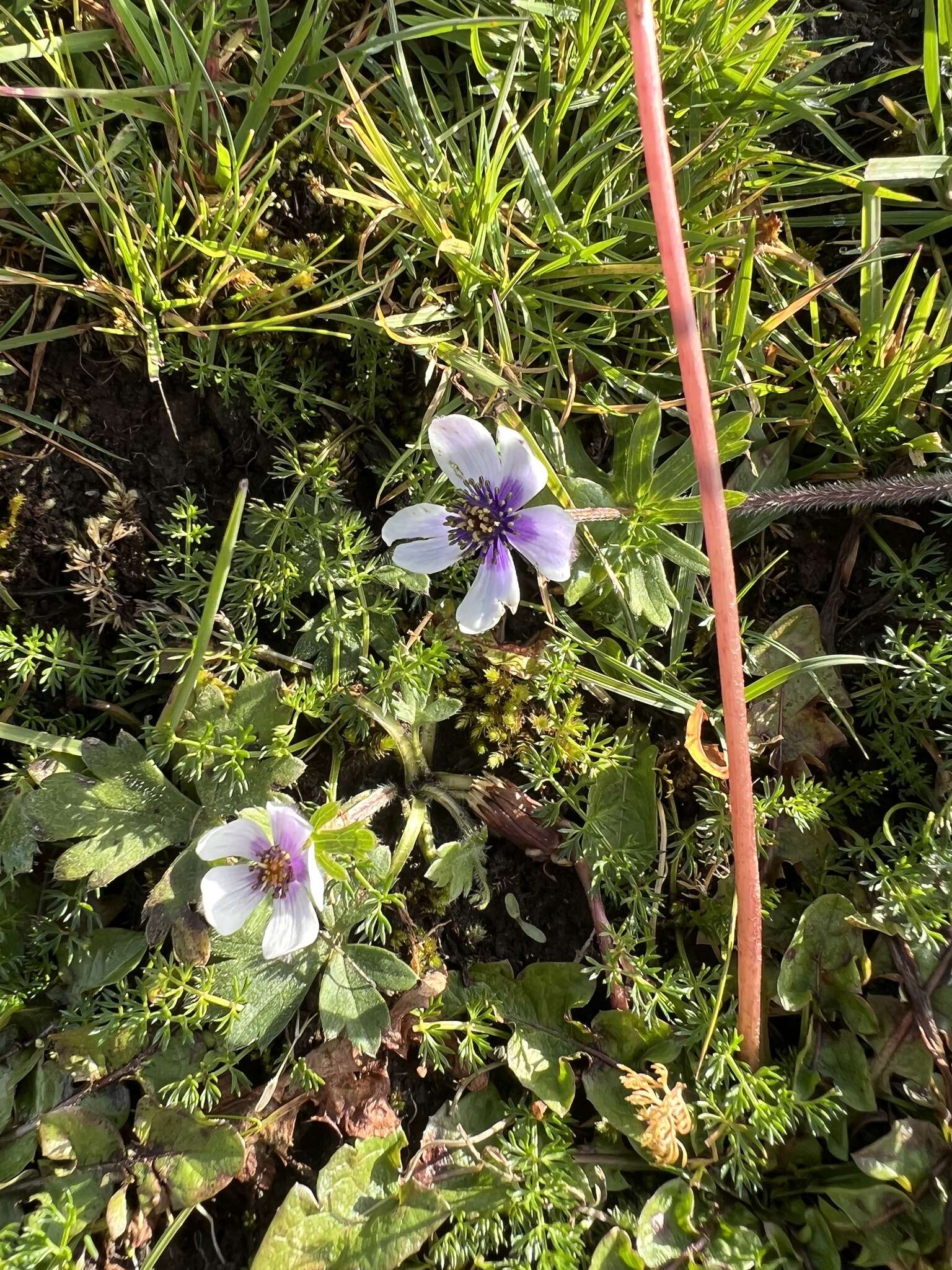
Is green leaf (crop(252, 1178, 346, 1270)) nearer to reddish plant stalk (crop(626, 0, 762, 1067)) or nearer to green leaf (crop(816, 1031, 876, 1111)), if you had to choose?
reddish plant stalk (crop(626, 0, 762, 1067))

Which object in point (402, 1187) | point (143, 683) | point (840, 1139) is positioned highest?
point (143, 683)

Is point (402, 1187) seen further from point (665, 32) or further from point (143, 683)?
point (665, 32)

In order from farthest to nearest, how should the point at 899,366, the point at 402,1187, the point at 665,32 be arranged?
the point at 899,366 < the point at 665,32 < the point at 402,1187

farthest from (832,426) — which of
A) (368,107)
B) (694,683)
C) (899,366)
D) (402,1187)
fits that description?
(402,1187)

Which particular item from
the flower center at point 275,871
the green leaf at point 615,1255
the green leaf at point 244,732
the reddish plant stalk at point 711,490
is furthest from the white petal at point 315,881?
the green leaf at point 615,1255

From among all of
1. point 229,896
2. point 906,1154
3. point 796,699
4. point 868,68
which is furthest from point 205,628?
point 868,68

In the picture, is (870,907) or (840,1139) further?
(870,907)

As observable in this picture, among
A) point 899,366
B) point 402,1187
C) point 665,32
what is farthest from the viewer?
point 899,366
